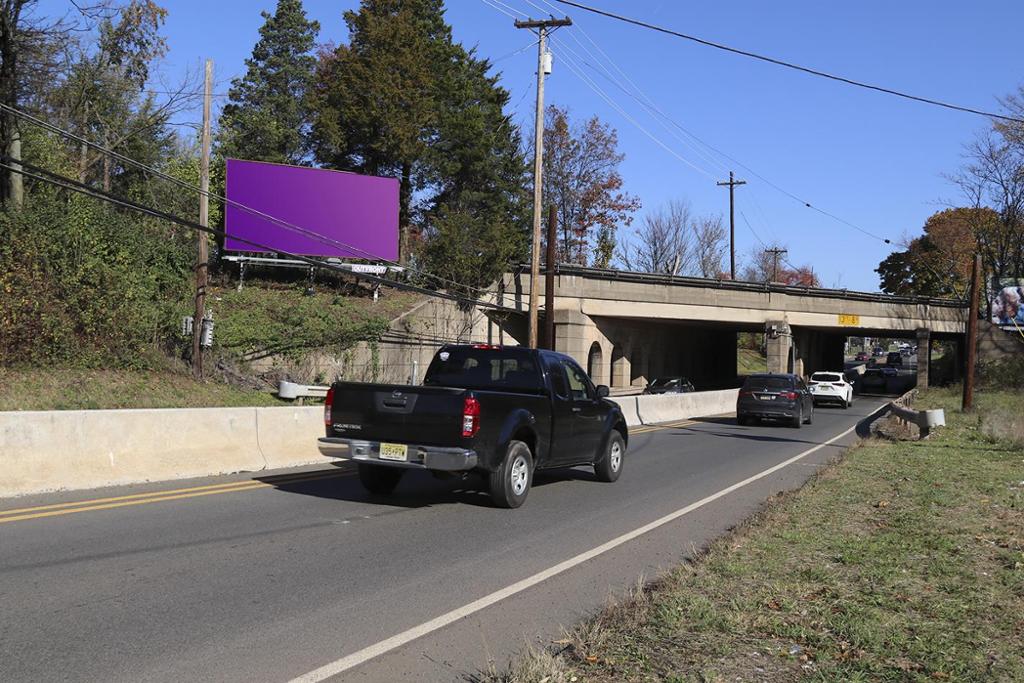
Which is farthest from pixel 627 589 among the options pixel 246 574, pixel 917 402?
pixel 917 402

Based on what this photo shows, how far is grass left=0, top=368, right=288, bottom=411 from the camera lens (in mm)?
17953

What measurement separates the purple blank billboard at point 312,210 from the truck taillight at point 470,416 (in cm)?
2336

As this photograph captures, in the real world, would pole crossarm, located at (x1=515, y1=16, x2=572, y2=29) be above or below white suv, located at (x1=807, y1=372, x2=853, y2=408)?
above

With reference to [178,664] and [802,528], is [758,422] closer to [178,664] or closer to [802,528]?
[802,528]

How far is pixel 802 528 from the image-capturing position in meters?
9.06

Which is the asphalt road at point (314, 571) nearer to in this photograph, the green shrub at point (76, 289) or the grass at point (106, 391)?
the grass at point (106, 391)

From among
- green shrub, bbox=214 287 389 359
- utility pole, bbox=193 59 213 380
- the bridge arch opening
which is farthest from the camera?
the bridge arch opening

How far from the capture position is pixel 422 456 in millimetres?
9875

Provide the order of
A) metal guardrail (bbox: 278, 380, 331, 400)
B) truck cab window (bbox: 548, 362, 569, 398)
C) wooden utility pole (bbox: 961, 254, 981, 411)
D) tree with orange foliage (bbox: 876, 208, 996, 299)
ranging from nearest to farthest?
truck cab window (bbox: 548, 362, 569, 398) < metal guardrail (bbox: 278, 380, 331, 400) < wooden utility pole (bbox: 961, 254, 981, 411) < tree with orange foliage (bbox: 876, 208, 996, 299)

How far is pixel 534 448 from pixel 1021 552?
5451mm

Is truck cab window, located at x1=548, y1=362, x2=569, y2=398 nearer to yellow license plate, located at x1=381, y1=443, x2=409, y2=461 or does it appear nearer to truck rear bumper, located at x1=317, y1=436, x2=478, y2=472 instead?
truck rear bumper, located at x1=317, y1=436, x2=478, y2=472

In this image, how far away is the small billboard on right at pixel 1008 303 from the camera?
52.0 m

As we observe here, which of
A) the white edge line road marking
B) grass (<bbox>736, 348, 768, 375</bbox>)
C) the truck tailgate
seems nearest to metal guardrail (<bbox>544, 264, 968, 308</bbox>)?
grass (<bbox>736, 348, 768, 375</bbox>)

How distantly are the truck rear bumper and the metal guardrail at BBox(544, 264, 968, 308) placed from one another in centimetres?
3431
